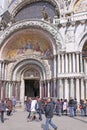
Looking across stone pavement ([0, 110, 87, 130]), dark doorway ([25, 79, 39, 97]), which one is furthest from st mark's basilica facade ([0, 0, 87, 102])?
stone pavement ([0, 110, 87, 130])

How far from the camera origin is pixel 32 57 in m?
21.0

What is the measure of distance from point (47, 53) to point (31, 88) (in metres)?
5.17

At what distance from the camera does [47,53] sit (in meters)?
21.1

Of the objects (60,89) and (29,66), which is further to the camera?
(29,66)

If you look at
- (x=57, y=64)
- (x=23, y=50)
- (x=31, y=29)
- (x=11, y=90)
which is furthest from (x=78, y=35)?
(x=11, y=90)

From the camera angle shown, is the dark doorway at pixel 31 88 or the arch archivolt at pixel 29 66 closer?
the arch archivolt at pixel 29 66

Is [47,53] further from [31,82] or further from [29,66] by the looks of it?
[31,82]

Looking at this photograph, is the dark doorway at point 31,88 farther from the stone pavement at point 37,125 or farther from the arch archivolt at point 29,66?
the stone pavement at point 37,125

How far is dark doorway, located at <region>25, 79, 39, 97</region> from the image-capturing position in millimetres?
23719

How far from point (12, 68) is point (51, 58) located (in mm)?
3945

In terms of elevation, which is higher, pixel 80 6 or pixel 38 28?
pixel 80 6

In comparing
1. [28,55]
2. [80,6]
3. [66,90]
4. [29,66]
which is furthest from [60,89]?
[80,6]

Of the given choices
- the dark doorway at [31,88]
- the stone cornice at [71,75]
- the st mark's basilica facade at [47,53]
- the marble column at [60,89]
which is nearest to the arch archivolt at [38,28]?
the st mark's basilica facade at [47,53]

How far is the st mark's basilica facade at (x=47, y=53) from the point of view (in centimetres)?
1861
